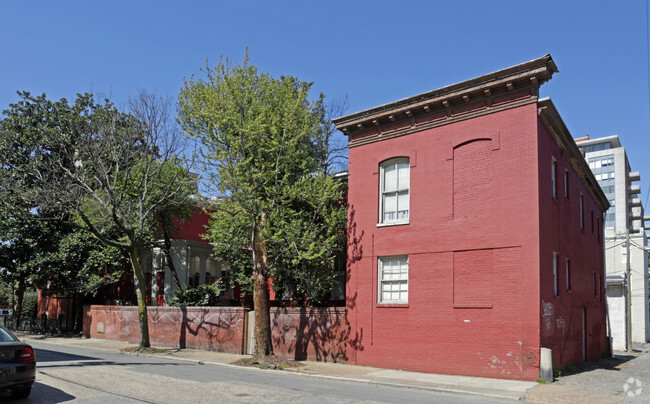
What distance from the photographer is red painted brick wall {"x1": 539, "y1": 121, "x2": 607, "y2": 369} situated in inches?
624

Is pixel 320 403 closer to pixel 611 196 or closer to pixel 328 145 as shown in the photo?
pixel 328 145

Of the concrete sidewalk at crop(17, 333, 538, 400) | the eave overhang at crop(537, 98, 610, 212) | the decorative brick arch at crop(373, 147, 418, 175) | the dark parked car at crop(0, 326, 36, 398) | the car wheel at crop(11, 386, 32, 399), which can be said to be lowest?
the concrete sidewalk at crop(17, 333, 538, 400)

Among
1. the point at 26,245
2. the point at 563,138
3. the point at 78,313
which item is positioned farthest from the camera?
the point at 78,313

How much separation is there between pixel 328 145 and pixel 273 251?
1149 cm

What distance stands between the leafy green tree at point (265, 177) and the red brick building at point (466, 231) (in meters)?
1.59

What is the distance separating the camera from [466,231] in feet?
54.2

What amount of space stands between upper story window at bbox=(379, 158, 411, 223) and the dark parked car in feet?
38.5

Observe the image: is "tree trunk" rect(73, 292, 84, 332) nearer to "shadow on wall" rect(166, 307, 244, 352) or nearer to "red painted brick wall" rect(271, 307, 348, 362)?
"shadow on wall" rect(166, 307, 244, 352)

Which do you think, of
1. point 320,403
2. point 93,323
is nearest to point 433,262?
point 320,403

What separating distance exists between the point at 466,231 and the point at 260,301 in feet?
23.2

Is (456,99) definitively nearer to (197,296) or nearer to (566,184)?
(566,184)

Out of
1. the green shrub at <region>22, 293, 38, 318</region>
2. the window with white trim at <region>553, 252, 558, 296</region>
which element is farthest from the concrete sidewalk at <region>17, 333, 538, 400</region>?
the green shrub at <region>22, 293, 38, 318</region>

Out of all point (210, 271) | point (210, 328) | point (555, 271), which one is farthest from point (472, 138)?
point (210, 271)

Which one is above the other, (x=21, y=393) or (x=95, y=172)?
(x=95, y=172)
